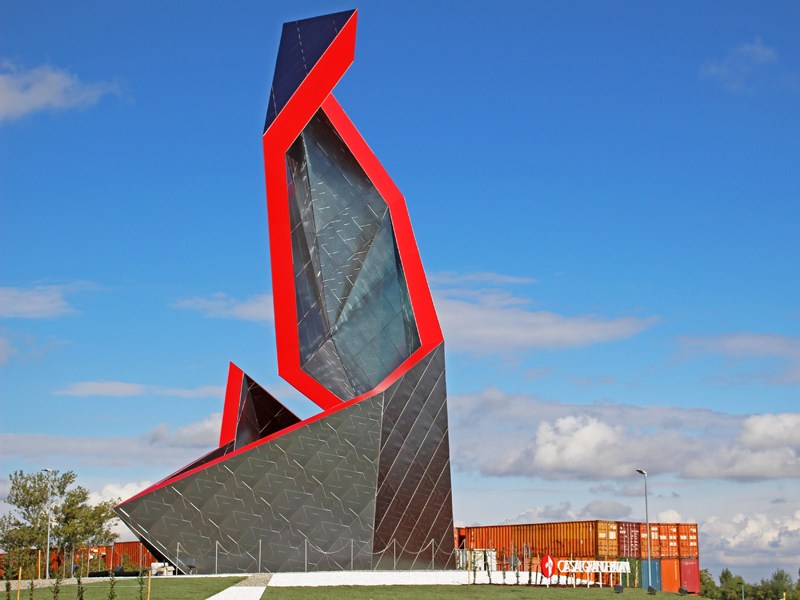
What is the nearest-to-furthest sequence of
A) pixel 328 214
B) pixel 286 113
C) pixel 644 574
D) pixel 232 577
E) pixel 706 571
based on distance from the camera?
1. pixel 232 577
2. pixel 286 113
3. pixel 328 214
4. pixel 644 574
5. pixel 706 571

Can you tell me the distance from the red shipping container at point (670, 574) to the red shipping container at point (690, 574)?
33cm

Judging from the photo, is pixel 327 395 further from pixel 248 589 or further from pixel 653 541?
pixel 653 541

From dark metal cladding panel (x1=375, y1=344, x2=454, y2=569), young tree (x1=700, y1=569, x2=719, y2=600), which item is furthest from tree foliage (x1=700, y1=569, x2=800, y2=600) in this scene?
dark metal cladding panel (x1=375, y1=344, x2=454, y2=569)

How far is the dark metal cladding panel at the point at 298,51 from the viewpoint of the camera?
3127 centimetres

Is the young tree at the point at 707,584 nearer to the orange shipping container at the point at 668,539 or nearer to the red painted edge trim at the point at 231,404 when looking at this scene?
the orange shipping container at the point at 668,539

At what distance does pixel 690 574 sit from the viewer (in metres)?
50.0

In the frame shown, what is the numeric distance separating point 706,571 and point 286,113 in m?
88.1

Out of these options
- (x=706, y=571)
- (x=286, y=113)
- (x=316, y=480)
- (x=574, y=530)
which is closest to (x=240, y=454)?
(x=316, y=480)

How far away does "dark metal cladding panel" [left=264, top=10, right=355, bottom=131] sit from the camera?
3127 cm

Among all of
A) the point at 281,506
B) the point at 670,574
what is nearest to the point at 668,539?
the point at 670,574

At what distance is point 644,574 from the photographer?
149 ft

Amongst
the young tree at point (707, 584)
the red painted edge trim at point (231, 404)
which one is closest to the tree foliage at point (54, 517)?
the red painted edge trim at point (231, 404)

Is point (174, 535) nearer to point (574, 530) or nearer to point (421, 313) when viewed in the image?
point (421, 313)

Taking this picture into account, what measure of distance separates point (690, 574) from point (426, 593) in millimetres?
29432
